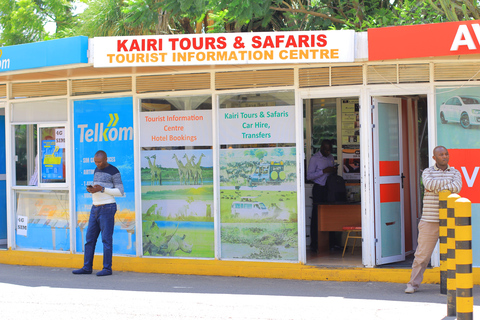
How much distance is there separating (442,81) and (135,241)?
512 cm

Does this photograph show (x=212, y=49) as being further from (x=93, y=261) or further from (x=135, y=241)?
(x=93, y=261)

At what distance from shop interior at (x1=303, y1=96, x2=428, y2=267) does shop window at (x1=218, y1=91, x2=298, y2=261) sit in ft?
2.44

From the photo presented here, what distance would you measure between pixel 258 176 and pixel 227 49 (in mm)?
1978

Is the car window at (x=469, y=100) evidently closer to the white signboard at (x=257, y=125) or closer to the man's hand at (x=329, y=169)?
the white signboard at (x=257, y=125)

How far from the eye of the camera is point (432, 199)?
22.7ft

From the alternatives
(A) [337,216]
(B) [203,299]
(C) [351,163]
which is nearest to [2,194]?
(B) [203,299]

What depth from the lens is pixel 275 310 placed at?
254 inches

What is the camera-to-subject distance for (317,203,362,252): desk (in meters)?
10.1

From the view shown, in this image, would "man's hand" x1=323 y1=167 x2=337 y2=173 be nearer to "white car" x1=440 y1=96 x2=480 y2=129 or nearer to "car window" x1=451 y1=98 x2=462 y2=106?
"white car" x1=440 y1=96 x2=480 y2=129

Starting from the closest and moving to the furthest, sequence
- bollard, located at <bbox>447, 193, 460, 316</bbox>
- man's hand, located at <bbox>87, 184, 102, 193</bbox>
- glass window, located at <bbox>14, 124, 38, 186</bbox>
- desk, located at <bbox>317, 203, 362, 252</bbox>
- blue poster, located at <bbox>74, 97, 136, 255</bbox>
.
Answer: bollard, located at <bbox>447, 193, 460, 316</bbox> → man's hand, located at <bbox>87, 184, 102, 193</bbox> → blue poster, located at <bbox>74, 97, 136, 255</bbox> → desk, located at <bbox>317, 203, 362, 252</bbox> → glass window, located at <bbox>14, 124, 38, 186</bbox>

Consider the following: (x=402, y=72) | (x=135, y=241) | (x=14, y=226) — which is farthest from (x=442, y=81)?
(x=14, y=226)

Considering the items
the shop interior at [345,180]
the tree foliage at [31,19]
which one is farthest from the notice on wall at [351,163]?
the tree foliage at [31,19]

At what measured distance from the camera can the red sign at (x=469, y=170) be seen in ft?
25.5

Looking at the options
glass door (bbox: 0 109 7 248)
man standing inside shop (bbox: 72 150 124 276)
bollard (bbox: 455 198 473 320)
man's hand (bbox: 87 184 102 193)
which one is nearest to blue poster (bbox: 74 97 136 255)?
man standing inside shop (bbox: 72 150 124 276)
